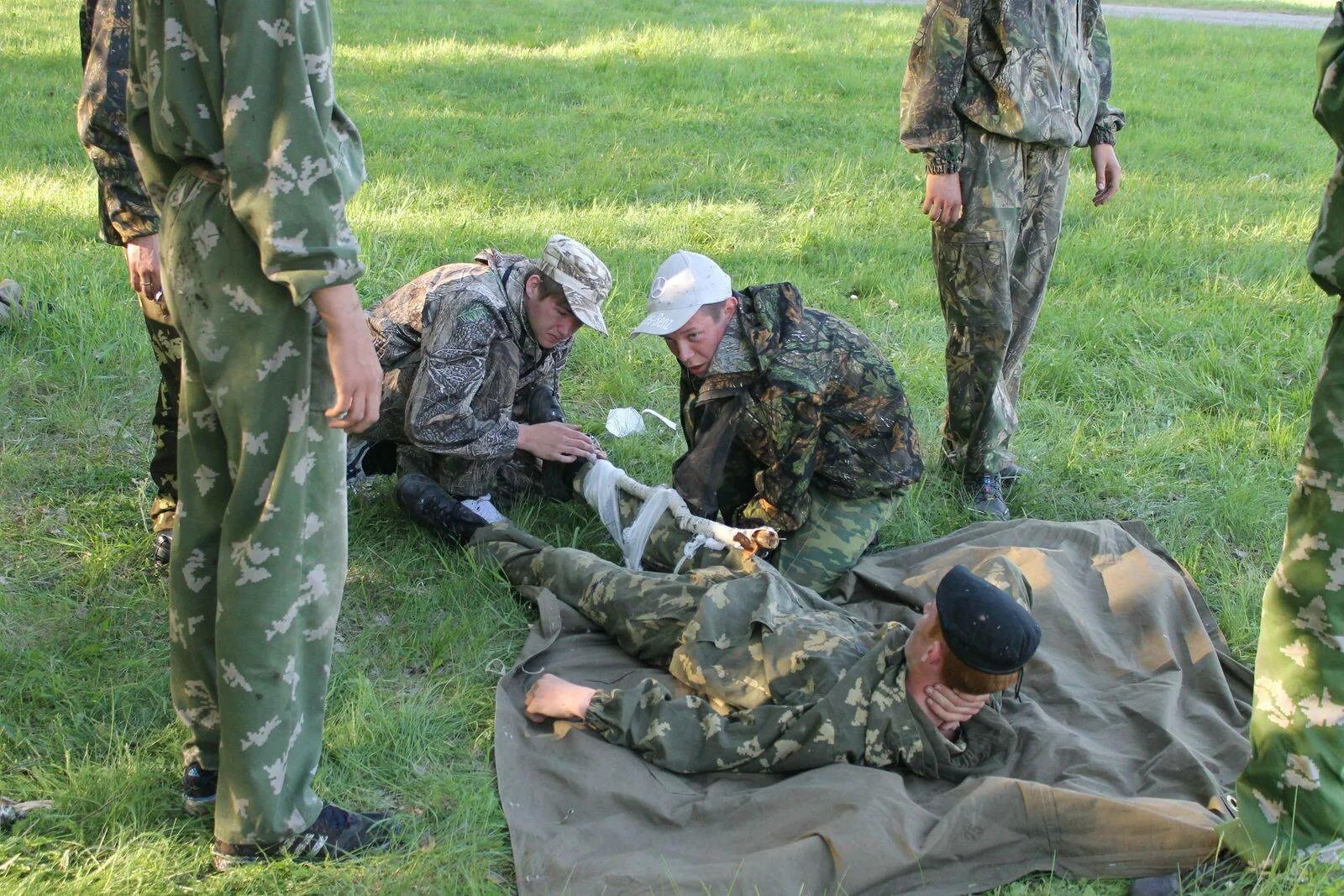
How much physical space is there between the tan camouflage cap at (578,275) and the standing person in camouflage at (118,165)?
135 centimetres

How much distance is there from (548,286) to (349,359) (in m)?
2.05

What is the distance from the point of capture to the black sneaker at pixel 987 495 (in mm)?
4891

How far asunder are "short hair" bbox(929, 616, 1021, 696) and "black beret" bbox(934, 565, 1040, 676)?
0.02 metres

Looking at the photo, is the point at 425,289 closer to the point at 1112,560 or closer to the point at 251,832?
the point at 251,832

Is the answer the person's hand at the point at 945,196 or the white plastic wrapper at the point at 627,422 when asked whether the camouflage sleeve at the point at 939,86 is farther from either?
the white plastic wrapper at the point at 627,422

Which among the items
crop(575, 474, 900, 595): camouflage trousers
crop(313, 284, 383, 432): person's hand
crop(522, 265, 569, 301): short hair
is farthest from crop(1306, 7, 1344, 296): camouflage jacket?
crop(522, 265, 569, 301): short hair

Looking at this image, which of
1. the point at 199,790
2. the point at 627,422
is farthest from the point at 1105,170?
the point at 199,790

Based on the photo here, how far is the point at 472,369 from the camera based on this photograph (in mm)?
4371

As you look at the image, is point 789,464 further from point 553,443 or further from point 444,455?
point 444,455

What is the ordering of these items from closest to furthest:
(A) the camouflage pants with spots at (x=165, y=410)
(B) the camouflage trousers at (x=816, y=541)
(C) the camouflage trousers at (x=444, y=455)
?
(A) the camouflage pants with spots at (x=165, y=410) → (B) the camouflage trousers at (x=816, y=541) → (C) the camouflage trousers at (x=444, y=455)

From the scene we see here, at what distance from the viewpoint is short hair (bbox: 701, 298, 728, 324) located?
407 centimetres

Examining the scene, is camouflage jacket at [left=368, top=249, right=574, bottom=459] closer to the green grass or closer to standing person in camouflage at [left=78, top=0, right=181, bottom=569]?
standing person in camouflage at [left=78, top=0, right=181, bottom=569]

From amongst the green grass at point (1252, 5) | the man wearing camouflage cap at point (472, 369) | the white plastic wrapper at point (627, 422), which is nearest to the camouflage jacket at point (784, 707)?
the man wearing camouflage cap at point (472, 369)

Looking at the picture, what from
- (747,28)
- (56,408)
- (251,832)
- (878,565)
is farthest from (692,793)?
(747,28)
